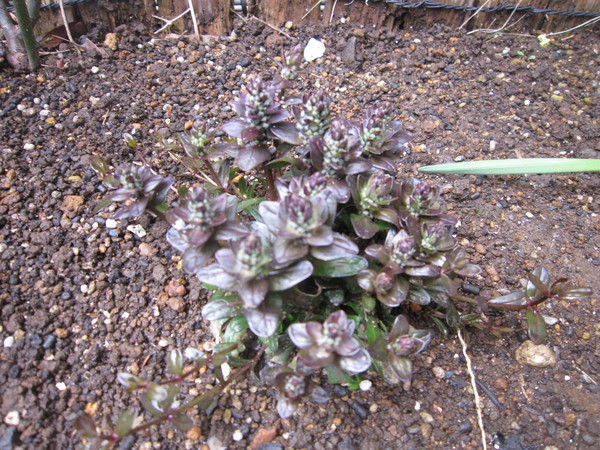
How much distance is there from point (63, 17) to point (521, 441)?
127 inches

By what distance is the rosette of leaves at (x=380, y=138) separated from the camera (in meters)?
1.79

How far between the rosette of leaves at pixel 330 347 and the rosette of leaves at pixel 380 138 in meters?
0.64

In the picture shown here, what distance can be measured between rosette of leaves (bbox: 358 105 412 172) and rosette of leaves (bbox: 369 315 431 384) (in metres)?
0.60

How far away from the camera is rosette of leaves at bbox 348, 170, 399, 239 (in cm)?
171

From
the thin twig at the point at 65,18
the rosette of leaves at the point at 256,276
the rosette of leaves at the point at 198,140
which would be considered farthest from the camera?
the thin twig at the point at 65,18

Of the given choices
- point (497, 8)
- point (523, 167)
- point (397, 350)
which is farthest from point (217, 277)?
point (497, 8)

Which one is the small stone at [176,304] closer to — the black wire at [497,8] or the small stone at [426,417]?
the small stone at [426,417]

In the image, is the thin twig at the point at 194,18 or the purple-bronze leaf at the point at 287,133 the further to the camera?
the thin twig at the point at 194,18

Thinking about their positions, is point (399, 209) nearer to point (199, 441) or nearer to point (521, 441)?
point (521, 441)

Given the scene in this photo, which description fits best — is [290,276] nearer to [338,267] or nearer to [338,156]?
[338,267]

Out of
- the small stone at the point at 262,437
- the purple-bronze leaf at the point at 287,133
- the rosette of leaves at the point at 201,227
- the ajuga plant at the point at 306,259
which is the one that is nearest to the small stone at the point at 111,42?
the ajuga plant at the point at 306,259

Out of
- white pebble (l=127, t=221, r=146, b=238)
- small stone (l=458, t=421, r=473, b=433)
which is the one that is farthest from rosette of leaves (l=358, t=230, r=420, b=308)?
white pebble (l=127, t=221, r=146, b=238)

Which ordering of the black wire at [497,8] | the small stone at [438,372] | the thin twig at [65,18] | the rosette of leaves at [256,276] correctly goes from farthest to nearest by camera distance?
the black wire at [497,8], the thin twig at [65,18], the small stone at [438,372], the rosette of leaves at [256,276]

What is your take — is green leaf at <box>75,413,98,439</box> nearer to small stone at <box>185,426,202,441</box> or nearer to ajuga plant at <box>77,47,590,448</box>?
ajuga plant at <box>77,47,590,448</box>
